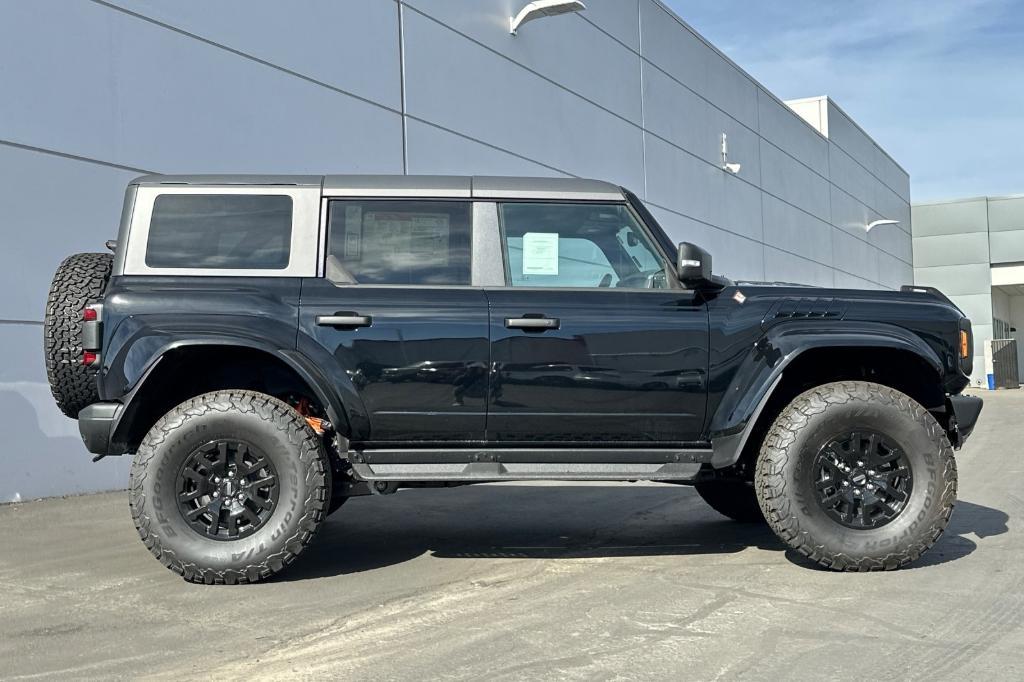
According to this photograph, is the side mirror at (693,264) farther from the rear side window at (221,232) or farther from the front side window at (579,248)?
the rear side window at (221,232)

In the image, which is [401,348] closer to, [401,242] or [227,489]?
[401,242]

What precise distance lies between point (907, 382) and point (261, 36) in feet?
25.7

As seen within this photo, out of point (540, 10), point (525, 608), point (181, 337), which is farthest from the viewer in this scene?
point (540, 10)

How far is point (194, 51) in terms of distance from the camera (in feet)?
31.7

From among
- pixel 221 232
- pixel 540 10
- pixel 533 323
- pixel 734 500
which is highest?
pixel 540 10

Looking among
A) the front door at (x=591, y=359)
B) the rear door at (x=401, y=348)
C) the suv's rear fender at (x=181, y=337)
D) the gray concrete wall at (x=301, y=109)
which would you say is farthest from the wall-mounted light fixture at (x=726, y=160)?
the suv's rear fender at (x=181, y=337)

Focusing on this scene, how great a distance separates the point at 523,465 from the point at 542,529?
1.53 metres

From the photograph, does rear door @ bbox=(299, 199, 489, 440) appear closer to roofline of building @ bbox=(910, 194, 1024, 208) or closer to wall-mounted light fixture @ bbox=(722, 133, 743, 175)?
wall-mounted light fixture @ bbox=(722, 133, 743, 175)

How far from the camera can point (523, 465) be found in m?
4.89

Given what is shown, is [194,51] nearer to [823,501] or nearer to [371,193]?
[371,193]

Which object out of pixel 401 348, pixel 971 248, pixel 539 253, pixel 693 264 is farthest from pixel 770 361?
pixel 971 248

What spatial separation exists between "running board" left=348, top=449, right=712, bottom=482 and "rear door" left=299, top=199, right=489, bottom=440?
89 millimetres

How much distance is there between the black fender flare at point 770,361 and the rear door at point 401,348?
4.03ft

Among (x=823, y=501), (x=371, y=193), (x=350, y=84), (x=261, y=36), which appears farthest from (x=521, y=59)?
(x=823, y=501)
